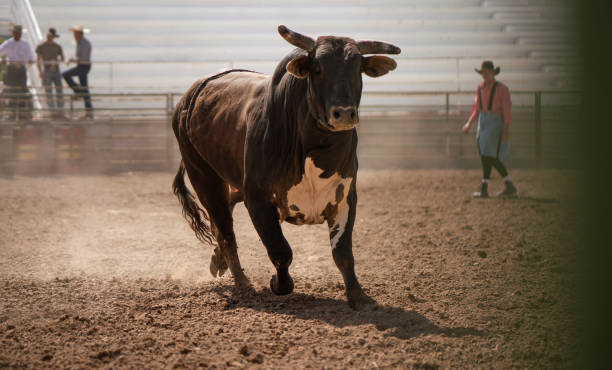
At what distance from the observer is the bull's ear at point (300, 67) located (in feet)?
11.1

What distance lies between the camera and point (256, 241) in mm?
5996

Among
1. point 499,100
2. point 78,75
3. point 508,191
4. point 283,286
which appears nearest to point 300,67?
point 283,286

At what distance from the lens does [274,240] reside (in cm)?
365

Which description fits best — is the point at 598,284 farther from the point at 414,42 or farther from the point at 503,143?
the point at 414,42

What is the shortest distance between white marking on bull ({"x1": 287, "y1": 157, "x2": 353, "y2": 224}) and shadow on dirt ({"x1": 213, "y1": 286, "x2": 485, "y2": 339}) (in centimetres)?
48

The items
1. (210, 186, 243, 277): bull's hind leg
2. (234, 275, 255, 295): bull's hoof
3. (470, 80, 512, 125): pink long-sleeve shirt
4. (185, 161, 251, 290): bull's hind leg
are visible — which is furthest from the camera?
(470, 80, 512, 125): pink long-sleeve shirt

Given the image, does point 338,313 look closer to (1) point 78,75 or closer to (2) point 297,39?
(2) point 297,39

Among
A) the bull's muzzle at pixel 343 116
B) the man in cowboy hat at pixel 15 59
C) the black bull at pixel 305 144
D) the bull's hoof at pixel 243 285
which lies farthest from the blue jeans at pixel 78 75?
the bull's muzzle at pixel 343 116

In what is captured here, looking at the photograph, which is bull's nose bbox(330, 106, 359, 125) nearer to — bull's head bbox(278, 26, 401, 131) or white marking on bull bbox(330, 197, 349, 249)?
bull's head bbox(278, 26, 401, 131)

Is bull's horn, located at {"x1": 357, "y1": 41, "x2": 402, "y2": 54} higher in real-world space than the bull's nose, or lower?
higher

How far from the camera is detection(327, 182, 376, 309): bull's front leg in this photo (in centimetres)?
359

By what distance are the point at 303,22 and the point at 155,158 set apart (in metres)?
7.74

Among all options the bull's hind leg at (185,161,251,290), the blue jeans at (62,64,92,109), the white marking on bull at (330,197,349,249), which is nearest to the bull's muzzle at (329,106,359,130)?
the white marking on bull at (330,197,349,249)

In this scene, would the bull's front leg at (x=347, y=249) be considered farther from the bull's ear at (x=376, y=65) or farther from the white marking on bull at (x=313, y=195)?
the bull's ear at (x=376, y=65)
